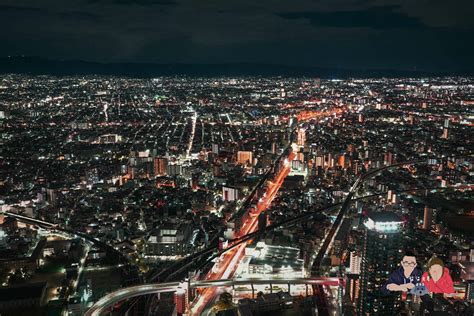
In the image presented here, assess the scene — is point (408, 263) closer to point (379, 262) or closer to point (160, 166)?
point (379, 262)

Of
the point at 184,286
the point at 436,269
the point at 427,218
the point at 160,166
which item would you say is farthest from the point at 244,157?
the point at 436,269

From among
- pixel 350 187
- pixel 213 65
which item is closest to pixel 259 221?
pixel 350 187

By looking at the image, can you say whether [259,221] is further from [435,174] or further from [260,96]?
[260,96]

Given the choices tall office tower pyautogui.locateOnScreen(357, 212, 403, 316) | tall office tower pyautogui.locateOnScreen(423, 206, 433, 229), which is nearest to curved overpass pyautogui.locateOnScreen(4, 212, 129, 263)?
tall office tower pyautogui.locateOnScreen(357, 212, 403, 316)

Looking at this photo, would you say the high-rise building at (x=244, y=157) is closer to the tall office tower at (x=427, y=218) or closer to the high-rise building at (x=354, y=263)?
the tall office tower at (x=427, y=218)

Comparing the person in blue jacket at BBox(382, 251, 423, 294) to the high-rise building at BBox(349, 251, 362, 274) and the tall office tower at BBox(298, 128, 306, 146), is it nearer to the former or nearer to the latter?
the high-rise building at BBox(349, 251, 362, 274)
